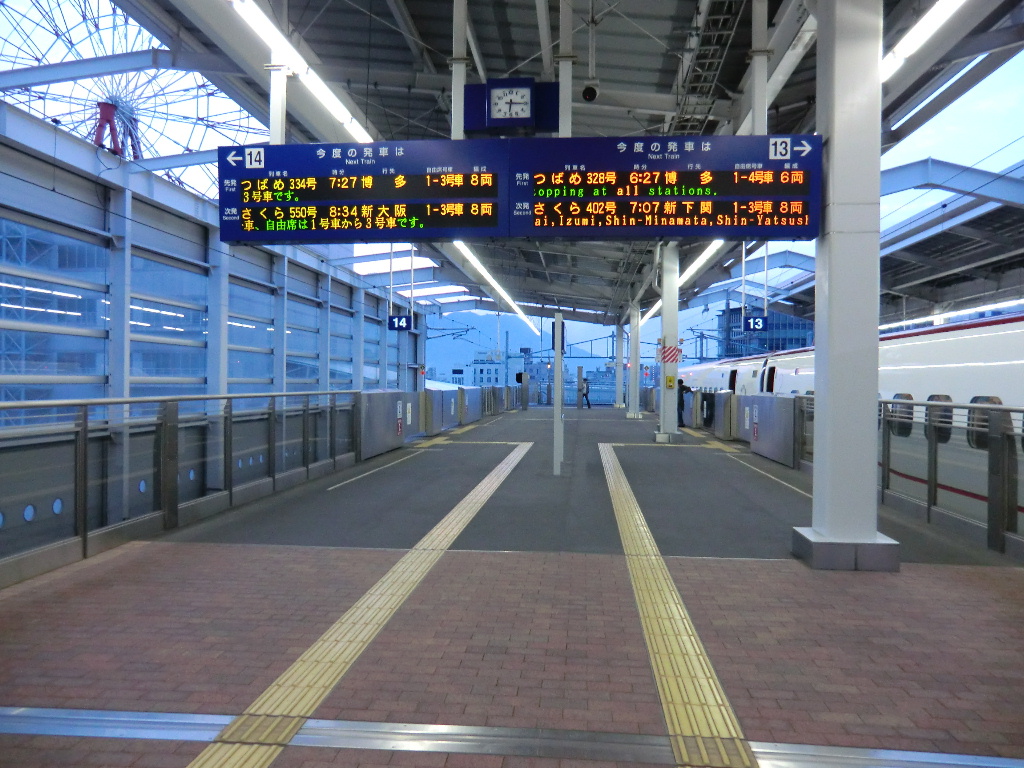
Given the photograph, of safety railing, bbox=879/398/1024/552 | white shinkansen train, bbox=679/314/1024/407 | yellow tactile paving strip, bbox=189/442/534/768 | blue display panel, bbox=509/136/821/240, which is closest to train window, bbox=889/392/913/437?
safety railing, bbox=879/398/1024/552

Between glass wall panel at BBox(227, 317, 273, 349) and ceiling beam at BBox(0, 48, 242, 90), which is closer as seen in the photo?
ceiling beam at BBox(0, 48, 242, 90)

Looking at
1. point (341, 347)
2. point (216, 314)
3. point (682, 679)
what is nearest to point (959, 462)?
point (682, 679)

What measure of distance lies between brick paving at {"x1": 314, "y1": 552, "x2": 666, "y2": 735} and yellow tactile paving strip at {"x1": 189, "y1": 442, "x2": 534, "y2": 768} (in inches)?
4.0

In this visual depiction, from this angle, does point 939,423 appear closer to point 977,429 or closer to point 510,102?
point 977,429

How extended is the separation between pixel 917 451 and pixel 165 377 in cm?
1230

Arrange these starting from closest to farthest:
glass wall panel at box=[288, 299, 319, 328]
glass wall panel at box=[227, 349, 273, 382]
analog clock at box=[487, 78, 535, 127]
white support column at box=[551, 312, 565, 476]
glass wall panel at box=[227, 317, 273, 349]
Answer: analog clock at box=[487, 78, 535, 127], white support column at box=[551, 312, 565, 476], glass wall panel at box=[227, 317, 273, 349], glass wall panel at box=[227, 349, 273, 382], glass wall panel at box=[288, 299, 319, 328]

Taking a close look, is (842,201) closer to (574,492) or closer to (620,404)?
(574,492)

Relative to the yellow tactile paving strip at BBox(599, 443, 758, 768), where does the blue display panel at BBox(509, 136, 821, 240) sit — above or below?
above

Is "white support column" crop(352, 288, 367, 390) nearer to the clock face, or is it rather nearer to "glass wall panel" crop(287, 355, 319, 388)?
"glass wall panel" crop(287, 355, 319, 388)

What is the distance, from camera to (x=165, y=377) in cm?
1394

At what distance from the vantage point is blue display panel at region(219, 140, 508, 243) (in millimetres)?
7926

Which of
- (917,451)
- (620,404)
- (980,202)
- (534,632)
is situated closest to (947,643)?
(534,632)

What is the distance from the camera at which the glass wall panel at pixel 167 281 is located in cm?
1305

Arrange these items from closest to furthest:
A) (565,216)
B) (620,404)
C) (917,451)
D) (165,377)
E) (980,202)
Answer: (565,216) → (917,451) → (165,377) → (980,202) → (620,404)
